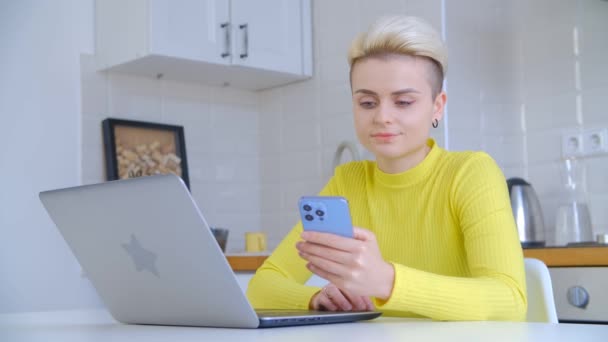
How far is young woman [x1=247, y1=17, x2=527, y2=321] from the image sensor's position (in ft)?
4.42

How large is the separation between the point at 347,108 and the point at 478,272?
203 cm

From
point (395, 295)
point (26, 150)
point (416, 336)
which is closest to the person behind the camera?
point (416, 336)

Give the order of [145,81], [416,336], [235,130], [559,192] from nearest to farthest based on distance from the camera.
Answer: [416,336], [559,192], [145,81], [235,130]

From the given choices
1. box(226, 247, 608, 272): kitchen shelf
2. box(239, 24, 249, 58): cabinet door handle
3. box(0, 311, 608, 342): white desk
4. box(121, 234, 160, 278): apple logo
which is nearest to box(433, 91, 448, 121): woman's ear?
box(0, 311, 608, 342): white desk

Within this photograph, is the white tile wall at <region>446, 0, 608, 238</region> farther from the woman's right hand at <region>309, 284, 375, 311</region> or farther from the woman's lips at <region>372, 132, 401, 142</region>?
the woman's right hand at <region>309, 284, 375, 311</region>

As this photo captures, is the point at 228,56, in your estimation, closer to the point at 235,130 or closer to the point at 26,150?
the point at 235,130

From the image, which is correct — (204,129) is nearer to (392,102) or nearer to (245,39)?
(245,39)

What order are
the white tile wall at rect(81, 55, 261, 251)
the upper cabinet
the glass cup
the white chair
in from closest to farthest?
the white chair < the glass cup < the upper cabinet < the white tile wall at rect(81, 55, 261, 251)

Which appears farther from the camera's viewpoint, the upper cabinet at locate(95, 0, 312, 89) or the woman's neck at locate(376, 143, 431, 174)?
the upper cabinet at locate(95, 0, 312, 89)

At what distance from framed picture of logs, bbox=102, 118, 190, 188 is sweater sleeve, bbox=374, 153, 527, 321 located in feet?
6.23

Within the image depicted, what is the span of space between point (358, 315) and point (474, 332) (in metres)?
0.28

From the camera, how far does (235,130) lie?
381 centimetres

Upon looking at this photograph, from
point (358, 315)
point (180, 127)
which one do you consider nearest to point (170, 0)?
point (180, 127)

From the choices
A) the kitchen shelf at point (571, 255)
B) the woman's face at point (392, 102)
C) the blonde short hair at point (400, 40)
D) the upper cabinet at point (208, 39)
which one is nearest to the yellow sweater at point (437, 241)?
the woman's face at point (392, 102)
